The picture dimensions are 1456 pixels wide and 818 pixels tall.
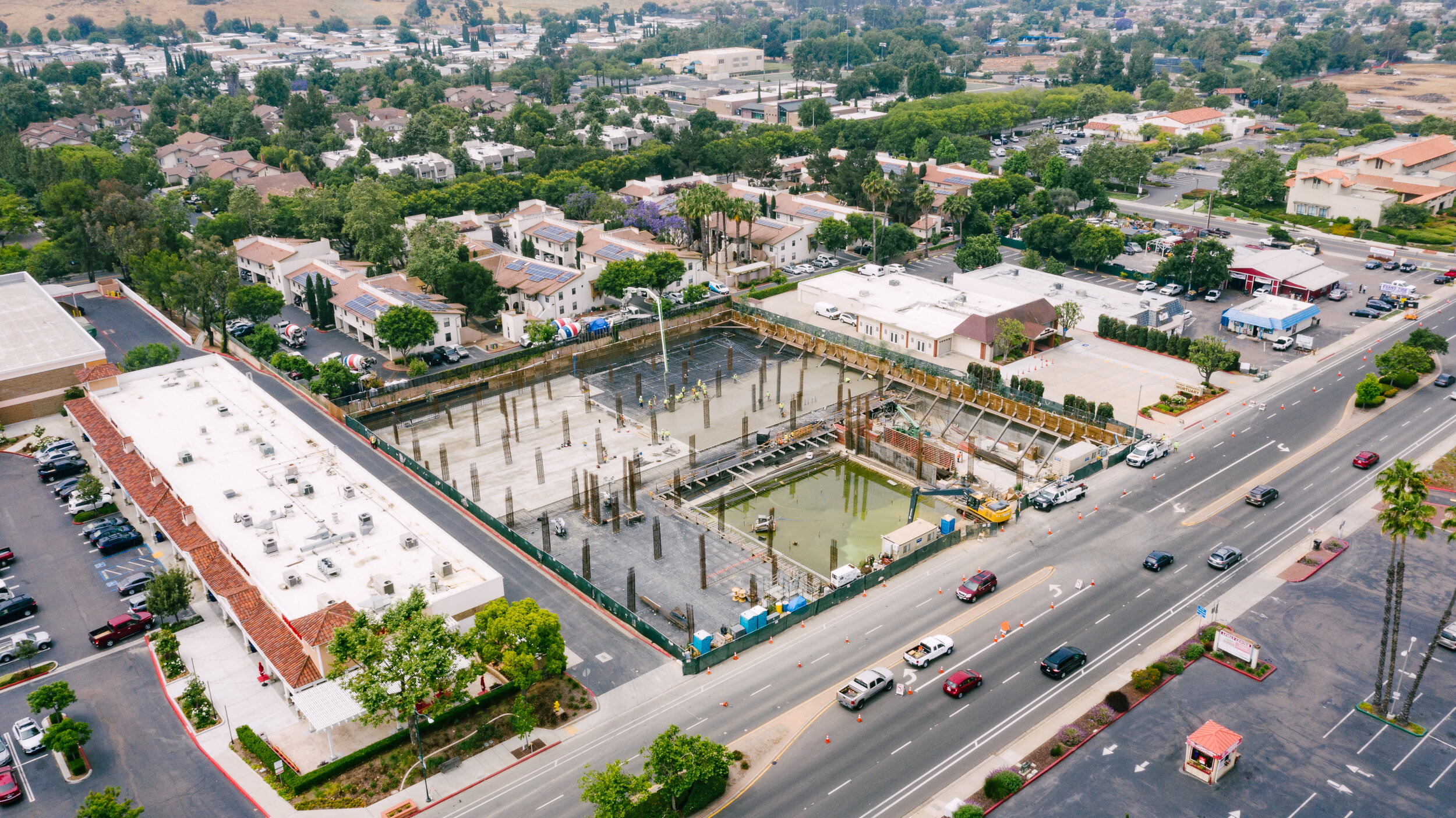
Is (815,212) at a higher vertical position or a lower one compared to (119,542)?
higher

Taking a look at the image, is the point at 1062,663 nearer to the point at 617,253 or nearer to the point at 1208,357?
the point at 1208,357

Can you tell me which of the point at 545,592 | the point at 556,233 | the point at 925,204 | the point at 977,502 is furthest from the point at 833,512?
the point at 925,204

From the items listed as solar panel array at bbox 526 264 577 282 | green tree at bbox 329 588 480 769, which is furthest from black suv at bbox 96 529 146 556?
solar panel array at bbox 526 264 577 282

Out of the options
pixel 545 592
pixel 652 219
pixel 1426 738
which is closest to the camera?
pixel 1426 738

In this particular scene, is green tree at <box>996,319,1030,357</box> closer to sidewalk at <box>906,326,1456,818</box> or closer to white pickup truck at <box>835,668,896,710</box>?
sidewalk at <box>906,326,1456,818</box>

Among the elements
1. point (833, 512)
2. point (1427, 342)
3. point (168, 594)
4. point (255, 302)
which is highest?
point (255, 302)

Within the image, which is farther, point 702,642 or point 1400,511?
point 702,642

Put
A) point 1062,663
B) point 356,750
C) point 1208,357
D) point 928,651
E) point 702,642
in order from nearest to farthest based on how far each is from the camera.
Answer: point 356,750 < point 1062,663 < point 928,651 < point 702,642 < point 1208,357

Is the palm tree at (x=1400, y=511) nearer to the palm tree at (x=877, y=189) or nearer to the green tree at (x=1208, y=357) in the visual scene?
the green tree at (x=1208, y=357)
